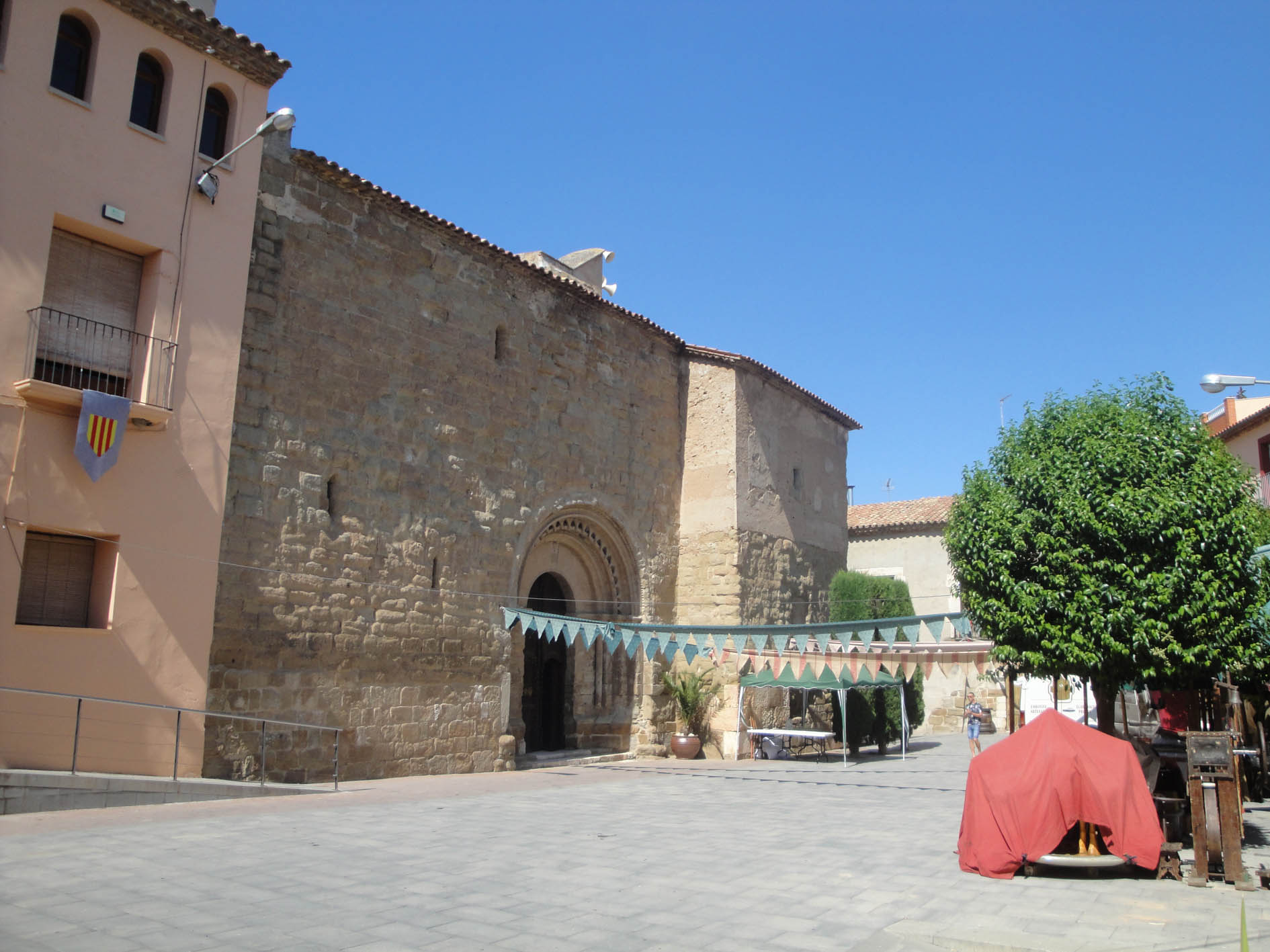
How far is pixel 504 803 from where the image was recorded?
40.0ft

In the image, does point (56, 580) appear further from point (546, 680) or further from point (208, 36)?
point (546, 680)

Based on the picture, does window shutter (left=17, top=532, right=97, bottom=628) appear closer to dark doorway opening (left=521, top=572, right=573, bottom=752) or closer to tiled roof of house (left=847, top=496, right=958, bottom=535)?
dark doorway opening (left=521, top=572, right=573, bottom=752)

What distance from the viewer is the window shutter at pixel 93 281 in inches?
449

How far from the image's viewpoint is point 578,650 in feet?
63.3

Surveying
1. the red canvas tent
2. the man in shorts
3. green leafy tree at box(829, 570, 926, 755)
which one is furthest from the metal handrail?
the man in shorts

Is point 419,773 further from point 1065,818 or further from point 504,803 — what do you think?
point 1065,818

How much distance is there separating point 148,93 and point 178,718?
7.99 meters

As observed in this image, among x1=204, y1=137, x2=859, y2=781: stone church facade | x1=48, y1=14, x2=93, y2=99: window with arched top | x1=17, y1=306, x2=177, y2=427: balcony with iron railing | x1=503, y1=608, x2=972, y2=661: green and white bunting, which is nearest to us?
x1=17, y1=306, x2=177, y2=427: balcony with iron railing

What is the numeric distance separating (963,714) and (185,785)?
27108mm

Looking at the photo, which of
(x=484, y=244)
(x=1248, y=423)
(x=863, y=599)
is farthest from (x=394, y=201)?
(x=1248, y=423)

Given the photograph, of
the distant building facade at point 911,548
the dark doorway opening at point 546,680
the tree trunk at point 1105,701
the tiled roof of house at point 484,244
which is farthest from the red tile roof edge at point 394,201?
the distant building facade at point 911,548

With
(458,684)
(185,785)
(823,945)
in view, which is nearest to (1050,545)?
(823,945)

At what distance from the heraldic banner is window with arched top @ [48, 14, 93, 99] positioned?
3.85m

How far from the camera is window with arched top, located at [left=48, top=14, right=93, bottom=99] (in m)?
11.6
